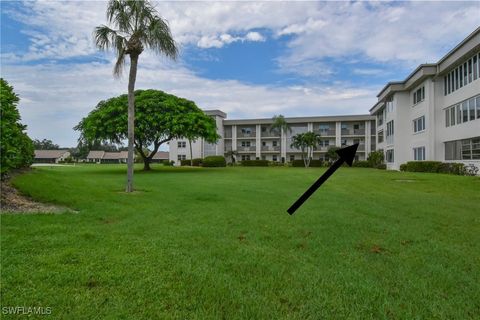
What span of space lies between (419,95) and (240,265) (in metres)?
31.3

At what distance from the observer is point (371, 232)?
637 cm

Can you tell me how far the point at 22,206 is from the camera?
7961 mm

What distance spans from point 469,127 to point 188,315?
25.0 metres

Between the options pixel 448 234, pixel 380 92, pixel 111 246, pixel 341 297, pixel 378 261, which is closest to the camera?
pixel 341 297

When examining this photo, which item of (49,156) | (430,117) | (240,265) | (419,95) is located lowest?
(240,265)

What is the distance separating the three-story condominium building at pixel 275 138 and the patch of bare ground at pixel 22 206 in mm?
52316

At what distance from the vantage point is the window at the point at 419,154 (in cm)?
2948

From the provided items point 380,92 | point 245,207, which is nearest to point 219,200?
point 245,207

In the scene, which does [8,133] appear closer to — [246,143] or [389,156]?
[389,156]

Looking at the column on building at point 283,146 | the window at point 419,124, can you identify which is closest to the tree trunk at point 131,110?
the window at point 419,124

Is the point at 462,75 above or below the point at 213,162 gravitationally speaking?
above

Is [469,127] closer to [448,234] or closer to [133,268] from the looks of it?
[448,234]

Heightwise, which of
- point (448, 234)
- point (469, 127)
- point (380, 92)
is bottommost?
point (448, 234)

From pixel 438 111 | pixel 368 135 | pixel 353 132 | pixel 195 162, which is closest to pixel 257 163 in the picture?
pixel 195 162
